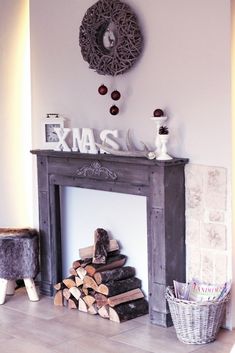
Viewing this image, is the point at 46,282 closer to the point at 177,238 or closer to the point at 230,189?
the point at 177,238

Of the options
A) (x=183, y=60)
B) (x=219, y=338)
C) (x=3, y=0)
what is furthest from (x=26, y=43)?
(x=219, y=338)

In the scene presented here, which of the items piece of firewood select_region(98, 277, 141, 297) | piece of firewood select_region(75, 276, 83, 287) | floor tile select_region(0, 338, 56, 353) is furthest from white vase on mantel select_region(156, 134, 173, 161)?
floor tile select_region(0, 338, 56, 353)

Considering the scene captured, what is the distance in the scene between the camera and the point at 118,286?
439 cm

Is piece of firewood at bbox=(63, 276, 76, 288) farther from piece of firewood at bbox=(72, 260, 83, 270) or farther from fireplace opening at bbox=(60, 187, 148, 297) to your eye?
fireplace opening at bbox=(60, 187, 148, 297)

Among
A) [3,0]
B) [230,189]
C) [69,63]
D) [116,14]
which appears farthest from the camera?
[3,0]

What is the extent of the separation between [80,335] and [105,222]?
87 cm

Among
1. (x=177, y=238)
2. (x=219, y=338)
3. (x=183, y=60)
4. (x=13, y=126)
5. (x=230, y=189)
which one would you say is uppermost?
(x=183, y=60)

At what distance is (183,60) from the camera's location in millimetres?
4074

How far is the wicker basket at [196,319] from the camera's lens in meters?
3.85

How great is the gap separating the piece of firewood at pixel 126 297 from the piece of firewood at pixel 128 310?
2 centimetres

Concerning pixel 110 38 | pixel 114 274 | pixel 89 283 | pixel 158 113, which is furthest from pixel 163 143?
pixel 89 283

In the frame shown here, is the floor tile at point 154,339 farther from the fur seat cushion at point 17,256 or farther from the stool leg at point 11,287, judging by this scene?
the stool leg at point 11,287

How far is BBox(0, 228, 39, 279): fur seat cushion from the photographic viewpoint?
467 centimetres

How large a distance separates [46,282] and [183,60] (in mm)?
1814
